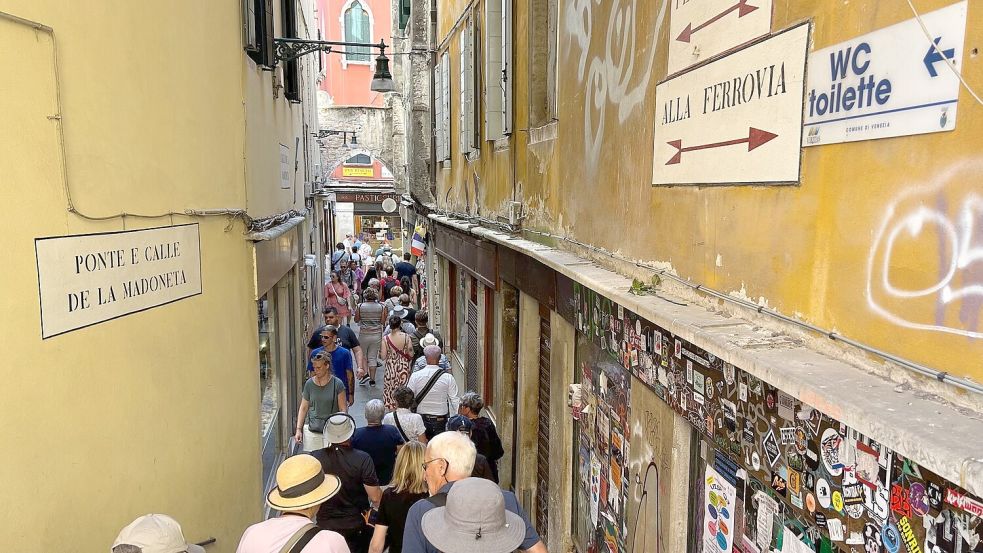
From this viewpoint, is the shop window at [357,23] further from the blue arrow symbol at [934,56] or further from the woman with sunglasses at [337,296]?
the blue arrow symbol at [934,56]

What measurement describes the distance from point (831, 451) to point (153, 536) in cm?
251

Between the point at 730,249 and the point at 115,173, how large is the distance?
2.90 metres

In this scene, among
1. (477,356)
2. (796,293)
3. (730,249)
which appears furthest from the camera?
(477,356)

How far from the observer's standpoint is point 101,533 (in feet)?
10.5

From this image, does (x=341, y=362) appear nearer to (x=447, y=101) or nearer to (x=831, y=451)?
(x=447, y=101)

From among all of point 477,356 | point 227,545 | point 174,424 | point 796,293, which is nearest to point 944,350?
point 796,293

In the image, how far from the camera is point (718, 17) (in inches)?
118

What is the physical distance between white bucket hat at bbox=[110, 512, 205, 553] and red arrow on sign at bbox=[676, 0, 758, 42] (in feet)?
10.2

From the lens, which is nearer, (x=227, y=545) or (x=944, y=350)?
(x=944, y=350)

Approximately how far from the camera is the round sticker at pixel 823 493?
2.23 meters

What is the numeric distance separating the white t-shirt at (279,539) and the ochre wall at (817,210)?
2011 mm

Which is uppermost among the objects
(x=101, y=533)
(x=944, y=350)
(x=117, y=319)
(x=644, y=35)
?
(x=644, y=35)

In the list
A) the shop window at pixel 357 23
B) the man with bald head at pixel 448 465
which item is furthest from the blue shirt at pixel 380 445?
the shop window at pixel 357 23

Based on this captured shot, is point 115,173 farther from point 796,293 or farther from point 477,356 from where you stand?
point 477,356
